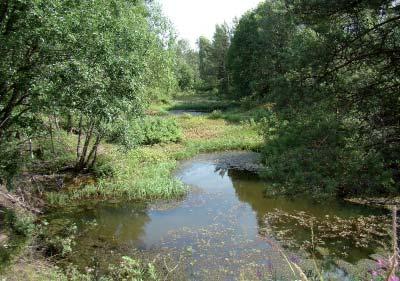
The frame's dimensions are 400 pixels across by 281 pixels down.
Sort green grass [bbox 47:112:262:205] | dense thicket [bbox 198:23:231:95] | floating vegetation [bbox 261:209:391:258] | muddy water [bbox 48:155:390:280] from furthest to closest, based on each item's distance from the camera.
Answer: dense thicket [bbox 198:23:231:95], green grass [bbox 47:112:262:205], floating vegetation [bbox 261:209:391:258], muddy water [bbox 48:155:390:280]

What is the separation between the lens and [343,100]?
8.20 m

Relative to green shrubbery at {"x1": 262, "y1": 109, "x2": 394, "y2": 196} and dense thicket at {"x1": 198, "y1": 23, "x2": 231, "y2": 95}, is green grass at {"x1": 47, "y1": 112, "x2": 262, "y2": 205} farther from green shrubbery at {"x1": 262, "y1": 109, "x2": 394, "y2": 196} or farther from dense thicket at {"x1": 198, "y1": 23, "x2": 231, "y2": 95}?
dense thicket at {"x1": 198, "y1": 23, "x2": 231, "y2": 95}

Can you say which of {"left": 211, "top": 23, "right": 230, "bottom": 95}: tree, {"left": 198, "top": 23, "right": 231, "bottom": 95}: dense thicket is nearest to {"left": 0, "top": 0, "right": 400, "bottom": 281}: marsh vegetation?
{"left": 198, "top": 23, "right": 231, "bottom": 95}: dense thicket

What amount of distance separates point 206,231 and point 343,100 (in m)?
5.51

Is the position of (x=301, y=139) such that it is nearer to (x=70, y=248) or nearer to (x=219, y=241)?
(x=219, y=241)

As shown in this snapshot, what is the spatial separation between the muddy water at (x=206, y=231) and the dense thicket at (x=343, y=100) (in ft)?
6.41

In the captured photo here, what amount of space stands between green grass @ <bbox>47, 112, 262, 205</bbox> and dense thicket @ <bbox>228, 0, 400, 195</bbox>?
23.0 ft

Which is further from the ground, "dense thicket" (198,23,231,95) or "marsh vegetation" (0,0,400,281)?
"dense thicket" (198,23,231,95)

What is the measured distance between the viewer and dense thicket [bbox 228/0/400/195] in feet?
25.4

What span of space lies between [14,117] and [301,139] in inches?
295

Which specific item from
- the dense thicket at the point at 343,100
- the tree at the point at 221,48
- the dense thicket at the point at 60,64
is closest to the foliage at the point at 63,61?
the dense thicket at the point at 60,64

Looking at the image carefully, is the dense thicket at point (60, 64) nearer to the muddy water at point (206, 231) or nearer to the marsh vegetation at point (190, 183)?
the marsh vegetation at point (190, 183)

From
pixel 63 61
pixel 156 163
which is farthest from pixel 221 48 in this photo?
pixel 63 61

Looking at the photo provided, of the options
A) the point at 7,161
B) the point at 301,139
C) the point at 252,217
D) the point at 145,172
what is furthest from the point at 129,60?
the point at 145,172
